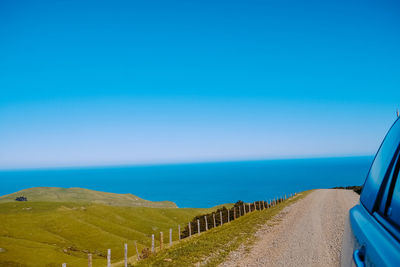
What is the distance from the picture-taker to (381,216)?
1751mm

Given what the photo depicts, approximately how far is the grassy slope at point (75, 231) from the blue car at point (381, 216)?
54.9 m

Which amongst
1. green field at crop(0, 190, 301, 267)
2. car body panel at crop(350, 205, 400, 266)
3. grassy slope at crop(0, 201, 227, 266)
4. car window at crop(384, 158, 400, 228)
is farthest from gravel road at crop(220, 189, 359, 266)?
grassy slope at crop(0, 201, 227, 266)

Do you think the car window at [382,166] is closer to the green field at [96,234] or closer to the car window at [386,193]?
the car window at [386,193]

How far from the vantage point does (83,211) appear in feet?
327

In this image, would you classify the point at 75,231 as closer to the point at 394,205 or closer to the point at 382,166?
the point at 382,166

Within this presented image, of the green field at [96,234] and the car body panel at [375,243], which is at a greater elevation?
the car body panel at [375,243]

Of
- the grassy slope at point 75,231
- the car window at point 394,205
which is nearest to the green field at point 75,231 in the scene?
the grassy slope at point 75,231

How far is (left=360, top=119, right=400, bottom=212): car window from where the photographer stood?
6.21ft

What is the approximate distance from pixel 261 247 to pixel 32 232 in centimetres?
8054

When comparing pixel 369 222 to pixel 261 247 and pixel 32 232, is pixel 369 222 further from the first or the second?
pixel 32 232

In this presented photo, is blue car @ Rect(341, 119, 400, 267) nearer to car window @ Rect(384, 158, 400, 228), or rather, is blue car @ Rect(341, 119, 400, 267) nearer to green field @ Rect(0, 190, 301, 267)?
car window @ Rect(384, 158, 400, 228)

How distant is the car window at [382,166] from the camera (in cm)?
189

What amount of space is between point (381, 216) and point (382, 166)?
16.6 inches

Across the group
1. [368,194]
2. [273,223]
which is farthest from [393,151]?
[273,223]
